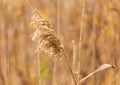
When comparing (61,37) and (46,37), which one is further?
(61,37)

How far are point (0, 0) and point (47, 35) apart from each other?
1434 millimetres

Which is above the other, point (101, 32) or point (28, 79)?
point (101, 32)

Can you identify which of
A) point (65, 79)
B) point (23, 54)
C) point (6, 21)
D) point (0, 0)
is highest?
point (0, 0)

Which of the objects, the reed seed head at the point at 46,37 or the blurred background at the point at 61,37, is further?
the blurred background at the point at 61,37

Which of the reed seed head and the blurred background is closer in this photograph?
the reed seed head

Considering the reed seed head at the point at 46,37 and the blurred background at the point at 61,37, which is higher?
the reed seed head at the point at 46,37

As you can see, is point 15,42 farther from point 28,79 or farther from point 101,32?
point 101,32

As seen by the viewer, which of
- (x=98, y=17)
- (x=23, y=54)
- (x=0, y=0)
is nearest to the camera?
(x=0, y=0)

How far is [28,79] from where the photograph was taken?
109 inches

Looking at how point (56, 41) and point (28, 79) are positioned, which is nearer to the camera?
point (56, 41)

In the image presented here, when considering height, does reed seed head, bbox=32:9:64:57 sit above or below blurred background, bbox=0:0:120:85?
above

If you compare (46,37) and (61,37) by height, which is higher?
(46,37)

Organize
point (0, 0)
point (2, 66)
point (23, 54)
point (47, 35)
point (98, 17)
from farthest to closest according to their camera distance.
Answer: point (98, 17) → point (23, 54) → point (2, 66) → point (0, 0) → point (47, 35)

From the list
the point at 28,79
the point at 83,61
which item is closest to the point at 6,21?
the point at 28,79
